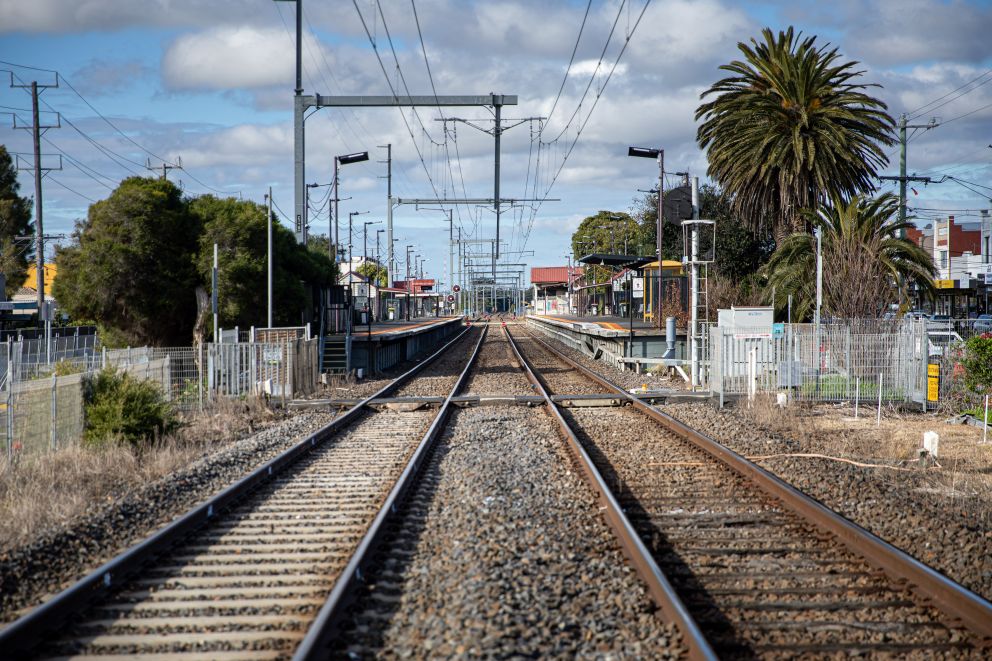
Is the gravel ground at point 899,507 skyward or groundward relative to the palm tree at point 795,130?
groundward

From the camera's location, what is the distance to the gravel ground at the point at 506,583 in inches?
217

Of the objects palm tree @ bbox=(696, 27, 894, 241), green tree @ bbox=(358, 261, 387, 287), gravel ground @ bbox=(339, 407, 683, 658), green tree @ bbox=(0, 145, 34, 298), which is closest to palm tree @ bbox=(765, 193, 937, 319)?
palm tree @ bbox=(696, 27, 894, 241)

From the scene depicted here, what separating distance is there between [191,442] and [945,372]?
15.0 metres

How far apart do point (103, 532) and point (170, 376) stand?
12.0 m

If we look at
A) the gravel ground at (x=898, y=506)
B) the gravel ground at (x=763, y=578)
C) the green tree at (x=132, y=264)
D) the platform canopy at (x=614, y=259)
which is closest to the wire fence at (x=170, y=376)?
the green tree at (x=132, y=264)

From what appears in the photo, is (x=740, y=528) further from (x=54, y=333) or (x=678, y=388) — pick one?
(x=54, y=333)

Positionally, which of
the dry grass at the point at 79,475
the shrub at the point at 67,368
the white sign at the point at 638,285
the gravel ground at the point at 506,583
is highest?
the white sign at the point at 638,285

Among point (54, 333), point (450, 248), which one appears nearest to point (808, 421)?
point (54, 333)

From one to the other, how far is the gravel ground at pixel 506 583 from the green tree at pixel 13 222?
6372cm

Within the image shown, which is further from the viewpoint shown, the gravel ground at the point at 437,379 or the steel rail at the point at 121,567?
the gravel ground at the point at 437,379

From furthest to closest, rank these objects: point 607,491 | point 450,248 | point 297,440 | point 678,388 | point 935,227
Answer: point 450,248, point 935,227, point 678,388, point 297,440, point 607,491

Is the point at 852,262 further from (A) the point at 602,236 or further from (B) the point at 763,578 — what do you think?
(A) the point at 602,236

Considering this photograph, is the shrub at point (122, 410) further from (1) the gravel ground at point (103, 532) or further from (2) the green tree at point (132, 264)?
(2) the green tree at point (132, 264)

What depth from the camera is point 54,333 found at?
146ft
